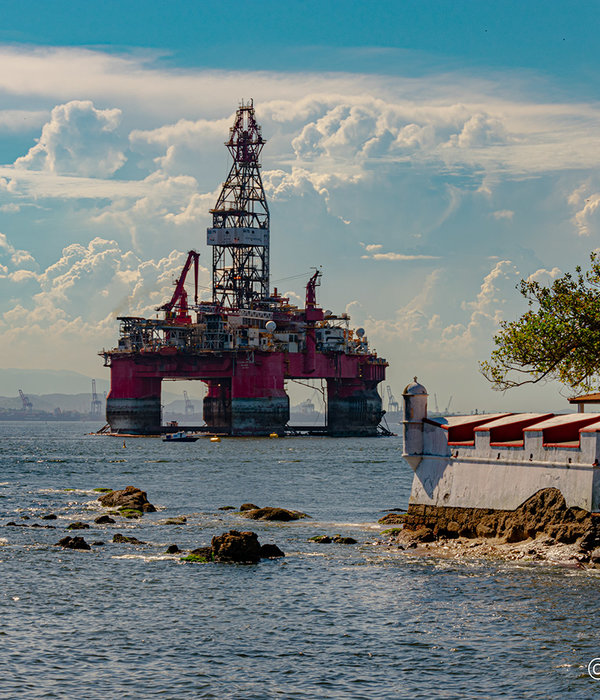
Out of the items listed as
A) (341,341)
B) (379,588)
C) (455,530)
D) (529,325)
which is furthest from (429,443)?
(341,341)

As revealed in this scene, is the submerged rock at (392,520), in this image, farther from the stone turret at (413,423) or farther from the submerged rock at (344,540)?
the stone turret at (413,423)

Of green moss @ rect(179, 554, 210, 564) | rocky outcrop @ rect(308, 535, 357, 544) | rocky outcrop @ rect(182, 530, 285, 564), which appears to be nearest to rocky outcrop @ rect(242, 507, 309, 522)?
rocky outcrop @ rect(308, 535, 357, 544)

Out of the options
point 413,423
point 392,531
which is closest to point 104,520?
point 392,531

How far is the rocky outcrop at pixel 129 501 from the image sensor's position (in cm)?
5897

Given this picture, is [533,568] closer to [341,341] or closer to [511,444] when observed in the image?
[511,444]

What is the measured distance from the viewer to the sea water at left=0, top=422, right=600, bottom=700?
76.5 feet

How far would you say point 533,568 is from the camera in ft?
111

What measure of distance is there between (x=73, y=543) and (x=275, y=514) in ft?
41.8

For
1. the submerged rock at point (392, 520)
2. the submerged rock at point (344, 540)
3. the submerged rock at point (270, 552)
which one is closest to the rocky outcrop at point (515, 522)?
the submerged rock at point (344, 540)

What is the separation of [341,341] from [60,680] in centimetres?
15270

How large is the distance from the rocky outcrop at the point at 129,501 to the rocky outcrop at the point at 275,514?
276 inches

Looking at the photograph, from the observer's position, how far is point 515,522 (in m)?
37.0

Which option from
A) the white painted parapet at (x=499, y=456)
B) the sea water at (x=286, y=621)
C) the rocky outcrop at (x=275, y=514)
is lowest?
the sea water at (x=286, y=621)

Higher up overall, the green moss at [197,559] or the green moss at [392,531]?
the green moss at [392,531]
